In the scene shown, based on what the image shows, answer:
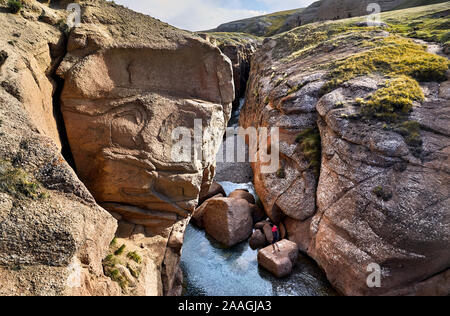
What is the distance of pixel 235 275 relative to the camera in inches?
485

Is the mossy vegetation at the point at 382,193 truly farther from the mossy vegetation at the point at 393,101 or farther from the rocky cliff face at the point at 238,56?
the rocky cliff face at the point at 238,56

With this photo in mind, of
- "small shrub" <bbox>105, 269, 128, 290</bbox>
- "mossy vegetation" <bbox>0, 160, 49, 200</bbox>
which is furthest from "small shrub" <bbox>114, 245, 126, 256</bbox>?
"mossy vegetation" <bbox>0, 160, 49, 200</bbox>

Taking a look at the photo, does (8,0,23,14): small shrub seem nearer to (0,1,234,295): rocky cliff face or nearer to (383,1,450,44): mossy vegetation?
(0,1,234,295): rocky cliff face

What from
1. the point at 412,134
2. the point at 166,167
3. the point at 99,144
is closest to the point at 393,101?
the point at 412,134

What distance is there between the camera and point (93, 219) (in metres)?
6.26

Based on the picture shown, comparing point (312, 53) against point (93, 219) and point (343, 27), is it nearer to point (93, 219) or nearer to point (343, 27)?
point (343, 27)

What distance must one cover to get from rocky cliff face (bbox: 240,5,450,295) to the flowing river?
98 cm

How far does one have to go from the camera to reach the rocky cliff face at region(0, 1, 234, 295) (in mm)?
5395

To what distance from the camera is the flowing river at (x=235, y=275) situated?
37.7 ft

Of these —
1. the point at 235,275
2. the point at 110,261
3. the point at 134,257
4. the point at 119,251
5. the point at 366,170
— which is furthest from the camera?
the point at 235,275

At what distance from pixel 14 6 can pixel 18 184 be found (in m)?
5.96

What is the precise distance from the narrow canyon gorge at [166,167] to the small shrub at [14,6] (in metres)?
0.23

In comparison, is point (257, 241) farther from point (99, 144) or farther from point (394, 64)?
point (394, 64)

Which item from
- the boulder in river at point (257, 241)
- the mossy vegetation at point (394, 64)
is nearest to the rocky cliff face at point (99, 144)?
the boulder in river at point (257, 241)
